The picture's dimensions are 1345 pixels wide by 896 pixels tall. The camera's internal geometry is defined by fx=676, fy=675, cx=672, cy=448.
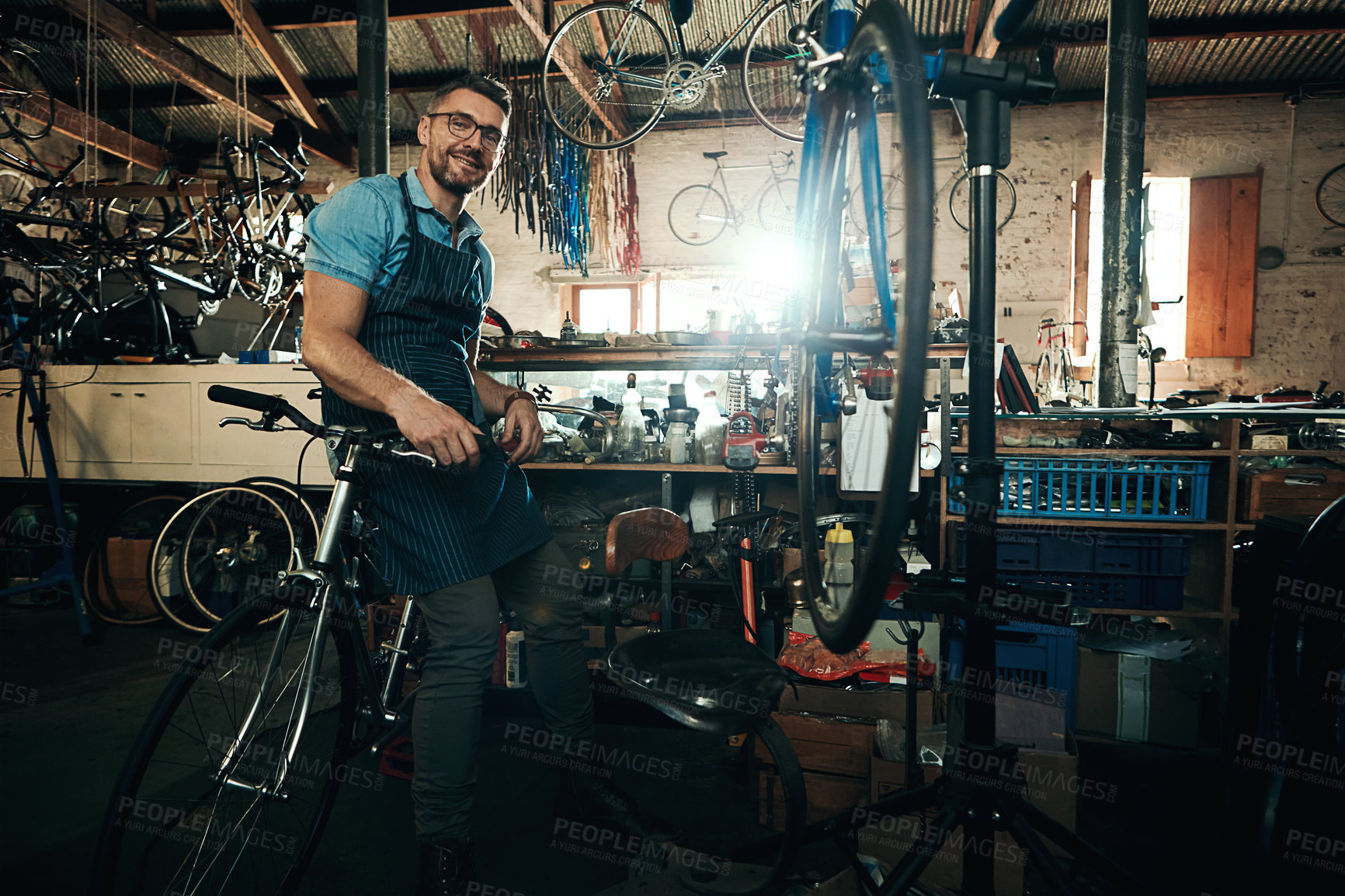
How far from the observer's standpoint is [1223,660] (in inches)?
103

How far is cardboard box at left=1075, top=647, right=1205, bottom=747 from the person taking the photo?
2.49m

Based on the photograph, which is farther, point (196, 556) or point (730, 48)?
point (730, 48)

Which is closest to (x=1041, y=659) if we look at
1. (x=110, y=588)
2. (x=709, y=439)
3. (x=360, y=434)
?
(x=709, y=439)

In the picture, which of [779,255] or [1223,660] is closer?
[1223,660]

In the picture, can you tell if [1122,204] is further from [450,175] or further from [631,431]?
[450,175]

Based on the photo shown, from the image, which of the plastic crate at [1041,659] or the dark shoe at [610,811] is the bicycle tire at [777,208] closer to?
the plastic crate at [1041,659]

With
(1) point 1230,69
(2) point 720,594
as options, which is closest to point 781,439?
(2) point 720,594

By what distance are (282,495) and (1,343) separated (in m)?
1.43

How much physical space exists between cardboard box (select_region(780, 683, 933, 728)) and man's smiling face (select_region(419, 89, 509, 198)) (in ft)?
5.63

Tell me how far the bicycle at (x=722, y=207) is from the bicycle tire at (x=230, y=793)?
5.63 meters

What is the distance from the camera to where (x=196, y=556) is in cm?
378

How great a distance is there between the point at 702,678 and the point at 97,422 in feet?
14.2

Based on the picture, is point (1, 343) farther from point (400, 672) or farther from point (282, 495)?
point (400, 672)

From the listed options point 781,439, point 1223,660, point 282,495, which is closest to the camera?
point 1223,660
